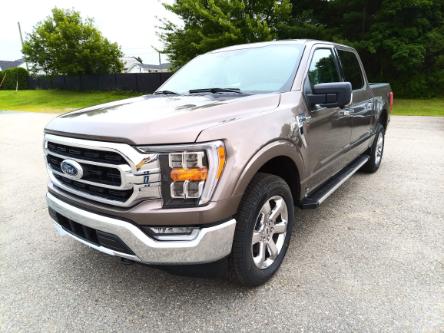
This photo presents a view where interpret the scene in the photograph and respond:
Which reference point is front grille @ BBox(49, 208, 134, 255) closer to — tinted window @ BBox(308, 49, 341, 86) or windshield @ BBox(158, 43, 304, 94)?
windshield @ BBox(158, 43, 304, 94)

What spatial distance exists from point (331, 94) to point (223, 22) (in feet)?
51.5

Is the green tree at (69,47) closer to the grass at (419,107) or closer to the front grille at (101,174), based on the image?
the grass at (419,107)

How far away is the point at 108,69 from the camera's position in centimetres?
3120

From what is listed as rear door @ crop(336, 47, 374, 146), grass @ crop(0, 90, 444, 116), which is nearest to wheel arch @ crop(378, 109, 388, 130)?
rear door @ crop(336, 47, 374, 146)

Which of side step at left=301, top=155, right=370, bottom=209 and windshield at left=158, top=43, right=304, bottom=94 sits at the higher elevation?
windshield at left=158, top=43, right=304, bottom=94

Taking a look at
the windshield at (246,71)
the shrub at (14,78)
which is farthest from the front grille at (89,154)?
the shrub at (14,78)

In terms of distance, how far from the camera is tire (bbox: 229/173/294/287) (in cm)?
224

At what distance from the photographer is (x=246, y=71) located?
329cm

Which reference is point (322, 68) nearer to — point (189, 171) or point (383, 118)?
point (189, 171)

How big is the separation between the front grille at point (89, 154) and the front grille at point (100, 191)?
19cm

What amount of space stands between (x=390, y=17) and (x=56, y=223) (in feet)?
61.3

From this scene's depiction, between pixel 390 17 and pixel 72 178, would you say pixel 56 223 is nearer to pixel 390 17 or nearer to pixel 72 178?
pixel 72 178

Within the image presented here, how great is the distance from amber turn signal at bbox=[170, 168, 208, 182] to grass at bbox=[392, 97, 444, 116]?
13631 millimetres

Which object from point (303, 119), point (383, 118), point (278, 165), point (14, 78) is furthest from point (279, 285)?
point (14, 78)
